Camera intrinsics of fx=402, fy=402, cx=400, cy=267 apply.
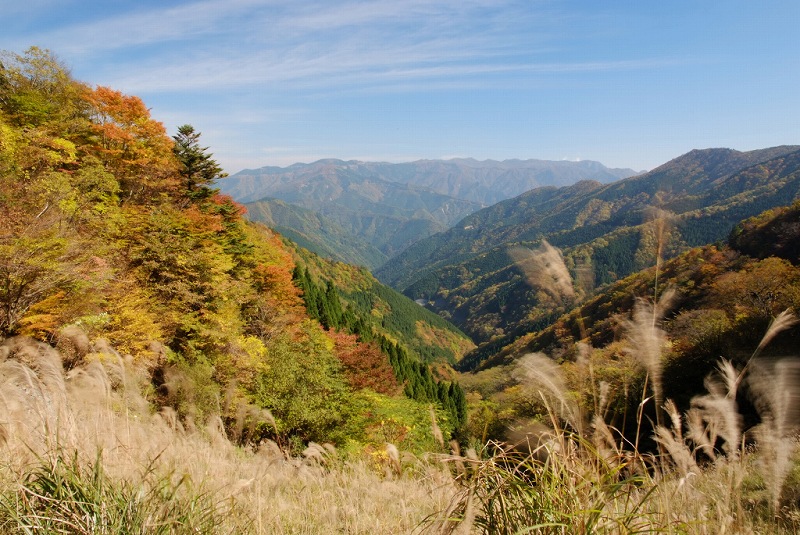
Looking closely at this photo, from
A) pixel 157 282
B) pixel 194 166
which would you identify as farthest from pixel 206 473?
pixel 194 166

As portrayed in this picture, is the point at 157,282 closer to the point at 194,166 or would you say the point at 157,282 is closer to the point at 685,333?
the point at 194,166

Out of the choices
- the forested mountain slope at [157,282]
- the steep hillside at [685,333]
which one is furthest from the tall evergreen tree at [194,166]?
the steep hillside at [685,333]

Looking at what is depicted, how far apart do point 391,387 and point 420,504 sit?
22.3 meters

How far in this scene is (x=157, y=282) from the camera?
16.0 metres

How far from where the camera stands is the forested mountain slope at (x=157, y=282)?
10.5 m

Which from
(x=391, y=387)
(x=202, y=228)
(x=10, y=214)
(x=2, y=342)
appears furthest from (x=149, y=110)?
(x=391, y=387)

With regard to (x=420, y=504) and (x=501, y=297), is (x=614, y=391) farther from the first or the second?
(x=501, y=297)

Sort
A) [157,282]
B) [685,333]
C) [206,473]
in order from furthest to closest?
[685,333], [157,282], [206,473]

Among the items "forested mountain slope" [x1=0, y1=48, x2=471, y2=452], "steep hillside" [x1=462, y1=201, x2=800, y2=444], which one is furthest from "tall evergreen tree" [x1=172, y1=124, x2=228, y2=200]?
"steep hillside" [x1=462, y1=201, x2=800, y2=444]

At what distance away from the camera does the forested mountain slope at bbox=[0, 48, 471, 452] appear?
34.3ft

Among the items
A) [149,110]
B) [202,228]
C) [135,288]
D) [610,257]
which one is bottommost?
[610,257]

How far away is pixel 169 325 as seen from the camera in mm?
15188

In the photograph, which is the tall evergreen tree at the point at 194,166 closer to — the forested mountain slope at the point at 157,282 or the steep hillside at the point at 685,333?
the forested mountain slope at the point at 157,282

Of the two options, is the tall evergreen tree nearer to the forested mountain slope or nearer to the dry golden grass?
the forested mountain slope
